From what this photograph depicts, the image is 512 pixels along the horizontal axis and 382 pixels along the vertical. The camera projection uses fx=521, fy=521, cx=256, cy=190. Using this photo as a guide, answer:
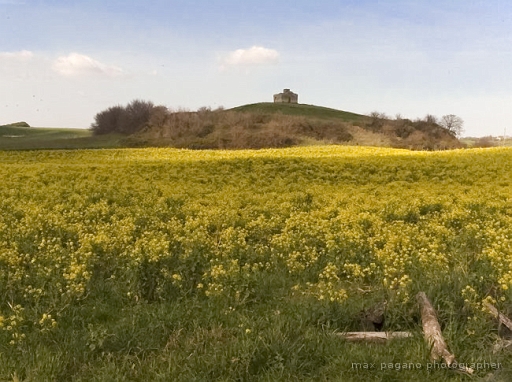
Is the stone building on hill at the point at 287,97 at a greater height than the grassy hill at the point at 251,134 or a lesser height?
greater

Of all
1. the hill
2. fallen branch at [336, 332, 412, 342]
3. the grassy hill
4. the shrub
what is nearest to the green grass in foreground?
fallen branch at [336, 332, 412, 342]

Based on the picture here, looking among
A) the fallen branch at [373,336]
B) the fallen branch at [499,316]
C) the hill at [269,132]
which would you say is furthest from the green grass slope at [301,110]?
the fallen branch at [373,336]

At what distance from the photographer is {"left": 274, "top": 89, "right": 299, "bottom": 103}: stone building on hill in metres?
123

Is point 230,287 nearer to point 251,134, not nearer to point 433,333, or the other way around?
point 433,333

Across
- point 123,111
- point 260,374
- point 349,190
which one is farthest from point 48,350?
point 123,111

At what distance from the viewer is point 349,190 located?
21.5m

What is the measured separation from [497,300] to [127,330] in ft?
18.1

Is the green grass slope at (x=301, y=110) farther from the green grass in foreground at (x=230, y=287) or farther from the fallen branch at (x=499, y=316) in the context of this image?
the fallen branch at (x=499, y=316)

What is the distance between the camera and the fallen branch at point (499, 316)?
7.07 meters

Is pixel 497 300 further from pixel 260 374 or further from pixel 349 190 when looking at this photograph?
pixel 349 190

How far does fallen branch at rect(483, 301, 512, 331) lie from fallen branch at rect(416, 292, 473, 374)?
73cm

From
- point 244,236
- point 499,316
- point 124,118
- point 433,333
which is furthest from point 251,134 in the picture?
point 433,333

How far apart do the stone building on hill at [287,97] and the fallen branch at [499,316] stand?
117734 mm

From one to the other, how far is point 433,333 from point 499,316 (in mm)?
1118
